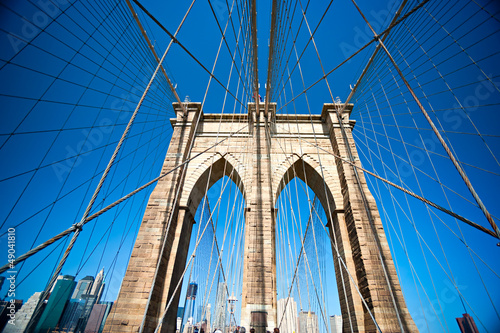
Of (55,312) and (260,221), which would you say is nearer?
(260,221)

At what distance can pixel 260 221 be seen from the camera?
723cm

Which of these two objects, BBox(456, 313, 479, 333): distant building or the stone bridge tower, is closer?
the stone bridge tower

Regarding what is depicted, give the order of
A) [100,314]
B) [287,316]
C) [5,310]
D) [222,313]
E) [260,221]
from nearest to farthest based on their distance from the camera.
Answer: [5,310] → [260,221] → [222,313] → [287,316] → [100,314]

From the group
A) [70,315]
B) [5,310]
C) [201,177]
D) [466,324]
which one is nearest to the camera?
[5,310]

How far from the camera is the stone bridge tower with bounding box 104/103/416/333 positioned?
5.61m

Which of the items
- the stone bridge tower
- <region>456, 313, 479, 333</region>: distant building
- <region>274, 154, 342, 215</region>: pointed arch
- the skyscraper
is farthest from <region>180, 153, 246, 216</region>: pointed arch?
<region>456, 313, 479, 333</region>: distant building

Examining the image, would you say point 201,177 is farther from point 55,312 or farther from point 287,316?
point 55,312

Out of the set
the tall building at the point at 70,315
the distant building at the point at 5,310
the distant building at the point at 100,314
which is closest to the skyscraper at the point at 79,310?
the tall building at the point at 70,315

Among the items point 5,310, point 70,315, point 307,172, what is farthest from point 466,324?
point 5,310

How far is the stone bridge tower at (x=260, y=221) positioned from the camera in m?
5.61

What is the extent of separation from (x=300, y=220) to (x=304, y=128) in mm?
4716

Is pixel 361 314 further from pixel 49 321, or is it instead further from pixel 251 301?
pixel 49 321

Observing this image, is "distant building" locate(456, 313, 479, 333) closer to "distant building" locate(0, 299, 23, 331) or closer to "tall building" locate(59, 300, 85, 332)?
"tall building" locate(59, 300, 85, 332)

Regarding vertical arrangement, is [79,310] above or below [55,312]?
above
